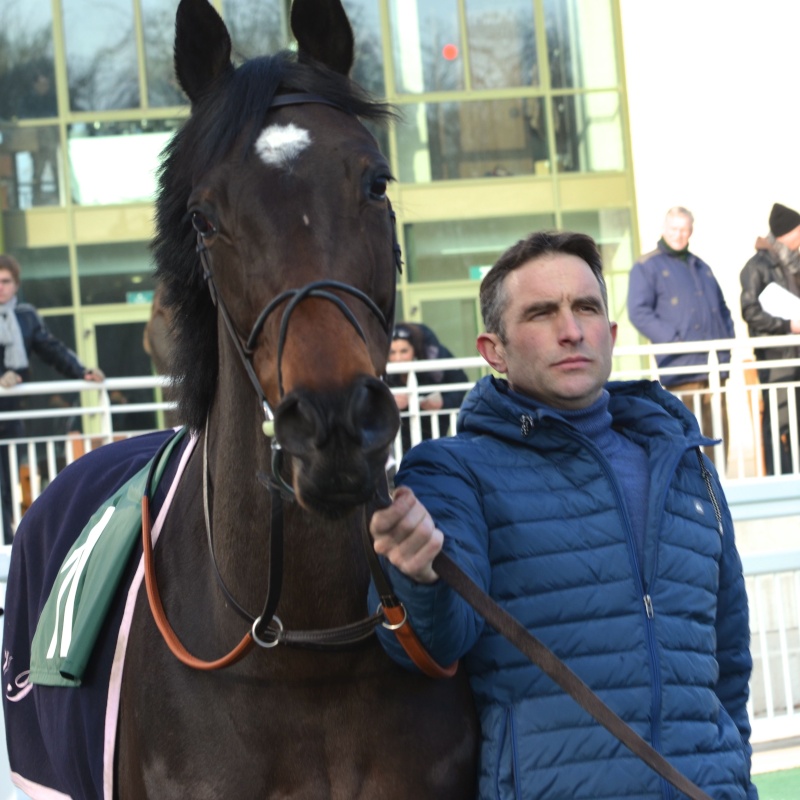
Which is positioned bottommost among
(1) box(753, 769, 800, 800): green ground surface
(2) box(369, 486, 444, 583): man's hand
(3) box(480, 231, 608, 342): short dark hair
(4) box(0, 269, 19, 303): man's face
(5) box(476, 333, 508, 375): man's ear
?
(1) box(753, 769, 800, 800): green ground surface

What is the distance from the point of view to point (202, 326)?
7.93 feet

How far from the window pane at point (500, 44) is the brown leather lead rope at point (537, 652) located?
45.1ft

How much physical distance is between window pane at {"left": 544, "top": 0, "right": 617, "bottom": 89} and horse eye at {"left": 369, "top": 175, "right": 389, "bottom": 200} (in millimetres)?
13702

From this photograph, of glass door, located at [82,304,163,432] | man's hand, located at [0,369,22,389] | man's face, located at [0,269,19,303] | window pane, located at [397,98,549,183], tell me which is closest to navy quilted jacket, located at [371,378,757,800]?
man's hand, located at [0,369,22,389]

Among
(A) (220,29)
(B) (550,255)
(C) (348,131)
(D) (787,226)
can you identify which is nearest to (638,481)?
(B) (550,255)

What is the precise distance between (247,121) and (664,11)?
13.6 metres

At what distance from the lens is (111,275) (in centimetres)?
1441

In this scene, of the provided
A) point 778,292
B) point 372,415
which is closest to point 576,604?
point 372,415

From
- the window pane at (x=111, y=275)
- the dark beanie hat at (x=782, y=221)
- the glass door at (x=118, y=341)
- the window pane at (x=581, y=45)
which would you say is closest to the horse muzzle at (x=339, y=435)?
the dark beanie hat at (x=782, y=221)

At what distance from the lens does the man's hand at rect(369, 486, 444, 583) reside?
186 cm

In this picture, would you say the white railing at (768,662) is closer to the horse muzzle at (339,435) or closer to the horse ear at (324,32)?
the horse ear at (324,32)

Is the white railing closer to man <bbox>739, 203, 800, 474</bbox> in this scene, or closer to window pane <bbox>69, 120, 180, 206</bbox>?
Result: man <bbox>739, 203, 800, 474</bbox>

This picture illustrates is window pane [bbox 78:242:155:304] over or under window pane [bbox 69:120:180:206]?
under

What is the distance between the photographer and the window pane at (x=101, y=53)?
47.7ft
